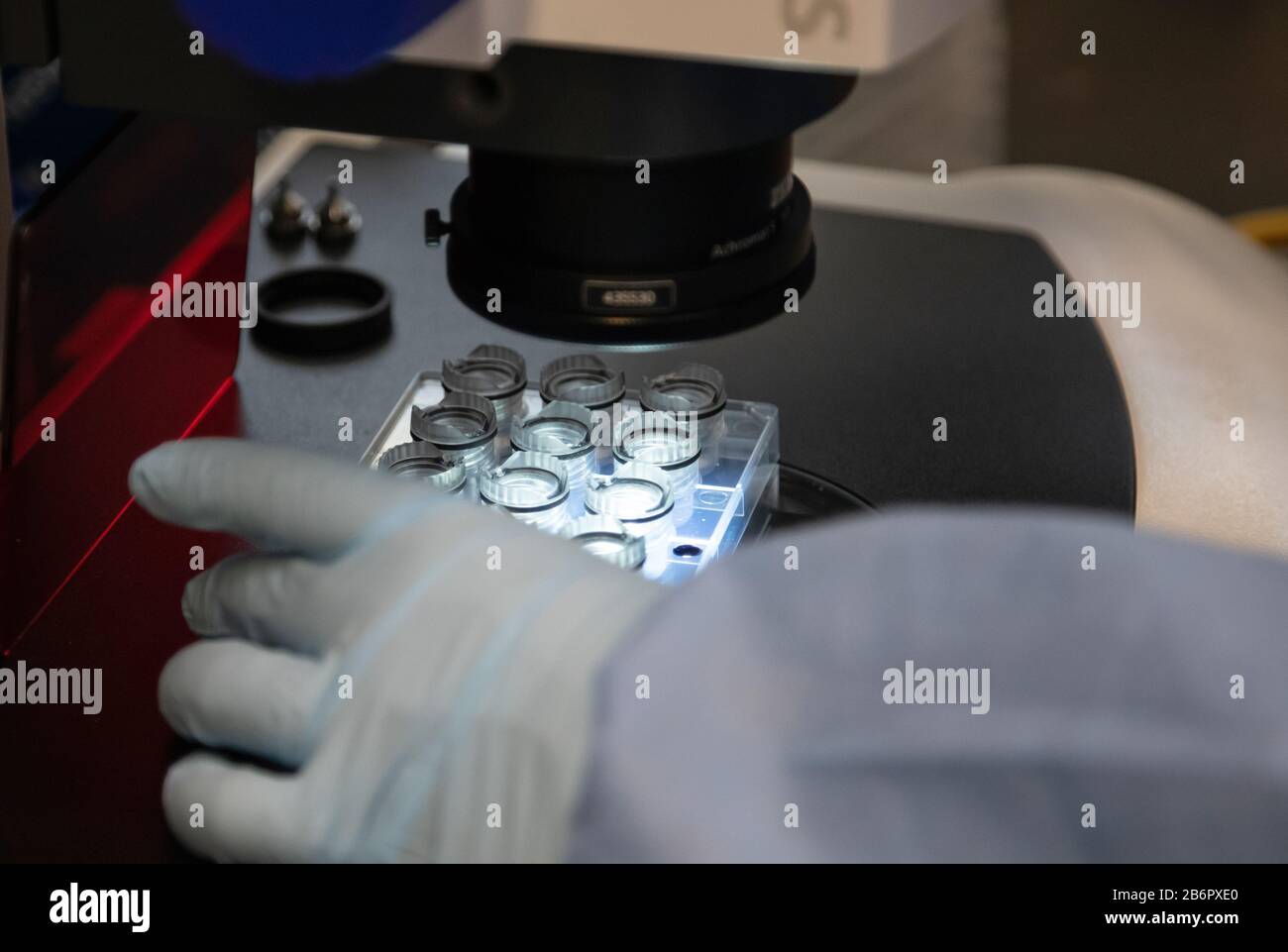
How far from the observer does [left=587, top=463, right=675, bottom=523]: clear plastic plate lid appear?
845mm

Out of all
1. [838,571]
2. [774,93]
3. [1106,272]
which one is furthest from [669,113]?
[1106,272]

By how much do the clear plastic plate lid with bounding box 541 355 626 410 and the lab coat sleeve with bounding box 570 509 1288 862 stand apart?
0.39 metres

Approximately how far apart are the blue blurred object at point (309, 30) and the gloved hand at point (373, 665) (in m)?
0.19

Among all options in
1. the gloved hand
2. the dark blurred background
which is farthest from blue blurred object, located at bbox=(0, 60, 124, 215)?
the dark blurred background

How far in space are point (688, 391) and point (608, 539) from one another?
162mm

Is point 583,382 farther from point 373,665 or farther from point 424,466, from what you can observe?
point 373,665

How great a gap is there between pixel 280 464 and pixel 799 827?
0.34 metres

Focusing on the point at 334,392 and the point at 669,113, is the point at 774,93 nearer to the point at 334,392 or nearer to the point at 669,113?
the point at 669,113

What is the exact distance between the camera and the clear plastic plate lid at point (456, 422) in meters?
0.89

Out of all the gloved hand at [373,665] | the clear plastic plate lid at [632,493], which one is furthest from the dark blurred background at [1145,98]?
the gloved hand at [373,665]

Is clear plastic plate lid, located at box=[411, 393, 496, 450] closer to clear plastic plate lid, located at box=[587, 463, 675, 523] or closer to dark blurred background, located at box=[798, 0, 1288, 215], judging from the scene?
clear plastic plate lid, located at box=[587, 463, 675, 523]

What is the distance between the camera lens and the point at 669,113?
2.10ft

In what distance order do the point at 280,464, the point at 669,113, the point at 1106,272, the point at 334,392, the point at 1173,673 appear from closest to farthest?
the point at 1173,673 → the point at 669,113 → the point at 280,464 → the point at 334,392 → the point at 1106,272

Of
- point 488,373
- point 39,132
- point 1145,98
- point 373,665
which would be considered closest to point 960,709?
point 373,665
